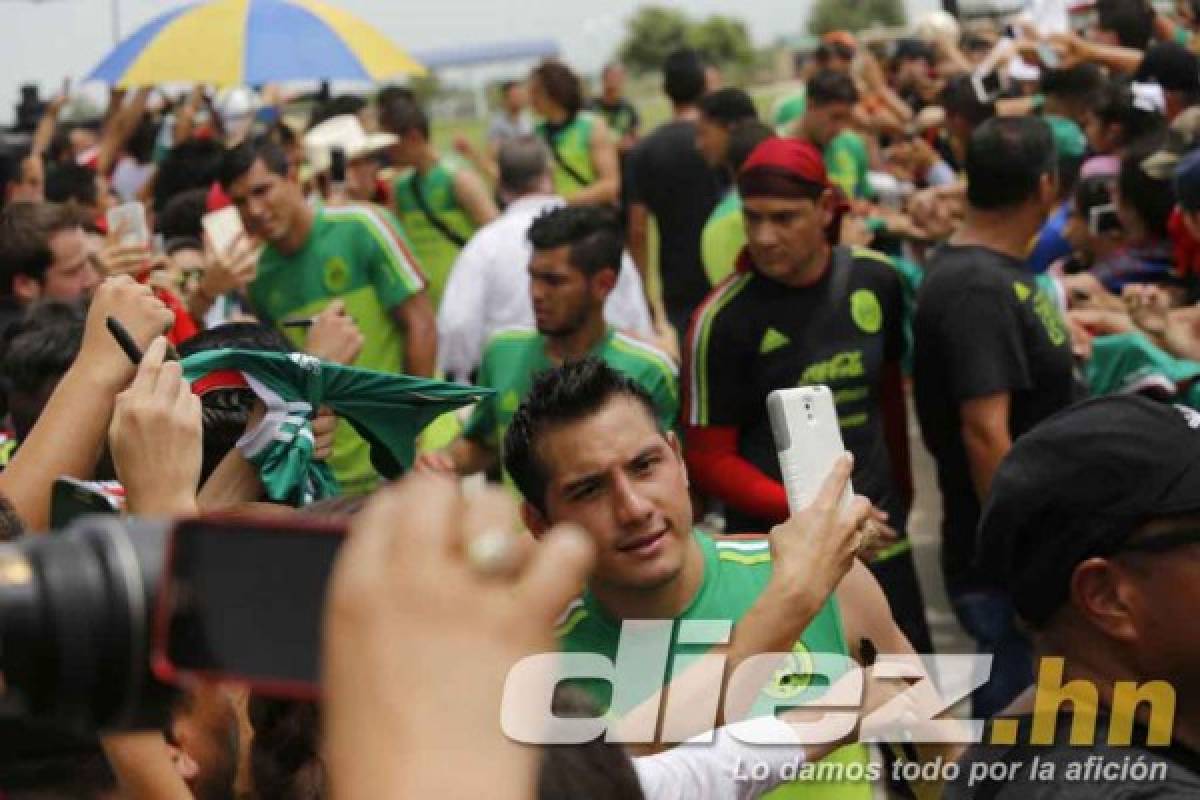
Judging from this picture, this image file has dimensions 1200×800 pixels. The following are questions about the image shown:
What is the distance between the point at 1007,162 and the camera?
17.5ft

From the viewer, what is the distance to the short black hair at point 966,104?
929 cm

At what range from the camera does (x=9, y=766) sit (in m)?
2.12

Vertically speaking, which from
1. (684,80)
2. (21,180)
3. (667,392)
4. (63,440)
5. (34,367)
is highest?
(63,440)

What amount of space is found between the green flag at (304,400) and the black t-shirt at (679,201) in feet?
21.2

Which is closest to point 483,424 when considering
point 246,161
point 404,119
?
point 246,161

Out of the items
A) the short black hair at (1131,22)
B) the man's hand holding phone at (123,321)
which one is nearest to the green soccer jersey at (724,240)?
the short black hair at (1131,22)

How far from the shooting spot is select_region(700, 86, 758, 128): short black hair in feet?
29.2

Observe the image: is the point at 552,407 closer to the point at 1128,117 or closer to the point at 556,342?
the point at 556,342

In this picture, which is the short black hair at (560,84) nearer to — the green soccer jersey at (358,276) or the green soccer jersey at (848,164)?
the green soccer jersey at (848,164)

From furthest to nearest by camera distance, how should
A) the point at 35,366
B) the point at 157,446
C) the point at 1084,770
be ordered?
the point at 35,366, the point at 157,446, the point at 1084,770

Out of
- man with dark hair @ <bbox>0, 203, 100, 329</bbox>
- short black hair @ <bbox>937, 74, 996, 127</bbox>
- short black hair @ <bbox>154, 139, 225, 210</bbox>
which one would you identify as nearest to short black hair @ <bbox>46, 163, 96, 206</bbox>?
short black hair @ <bbox>154, 139, 225, 210</bbox>

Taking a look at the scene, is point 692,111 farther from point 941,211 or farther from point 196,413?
point 196,413

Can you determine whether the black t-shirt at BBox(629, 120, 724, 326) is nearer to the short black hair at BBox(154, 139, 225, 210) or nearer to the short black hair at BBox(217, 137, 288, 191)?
the short black hair at BBox(154, 139, 225, 210)

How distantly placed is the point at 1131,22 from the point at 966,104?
1.29 m
